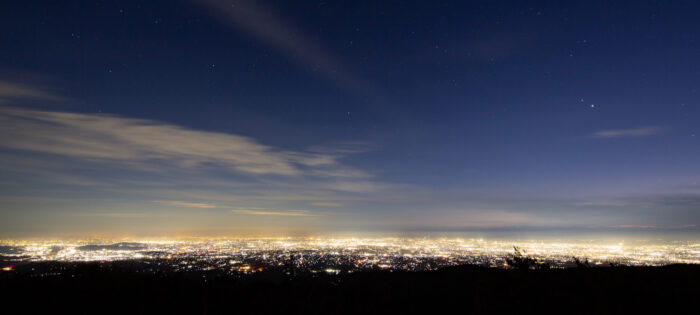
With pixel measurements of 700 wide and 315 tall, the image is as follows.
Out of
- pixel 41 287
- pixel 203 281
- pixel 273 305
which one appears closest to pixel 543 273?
pixel 273 305

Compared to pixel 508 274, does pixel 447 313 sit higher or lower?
lower

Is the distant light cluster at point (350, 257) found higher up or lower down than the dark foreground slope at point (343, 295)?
lower down

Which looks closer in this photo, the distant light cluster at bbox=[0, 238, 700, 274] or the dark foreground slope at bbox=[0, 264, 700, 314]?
the dark foreground slope at bbox=[0, 264, 700, 314]

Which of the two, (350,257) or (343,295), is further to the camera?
(350,257)

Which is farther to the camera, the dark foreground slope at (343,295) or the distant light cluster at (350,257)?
the distant light cluster at (350,257)

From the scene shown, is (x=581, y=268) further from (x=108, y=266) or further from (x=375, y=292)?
(x=108, y=266)

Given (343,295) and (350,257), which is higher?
(343,295)

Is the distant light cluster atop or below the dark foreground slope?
below

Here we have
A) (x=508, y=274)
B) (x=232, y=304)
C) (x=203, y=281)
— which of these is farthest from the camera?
(x=203, y=281)
